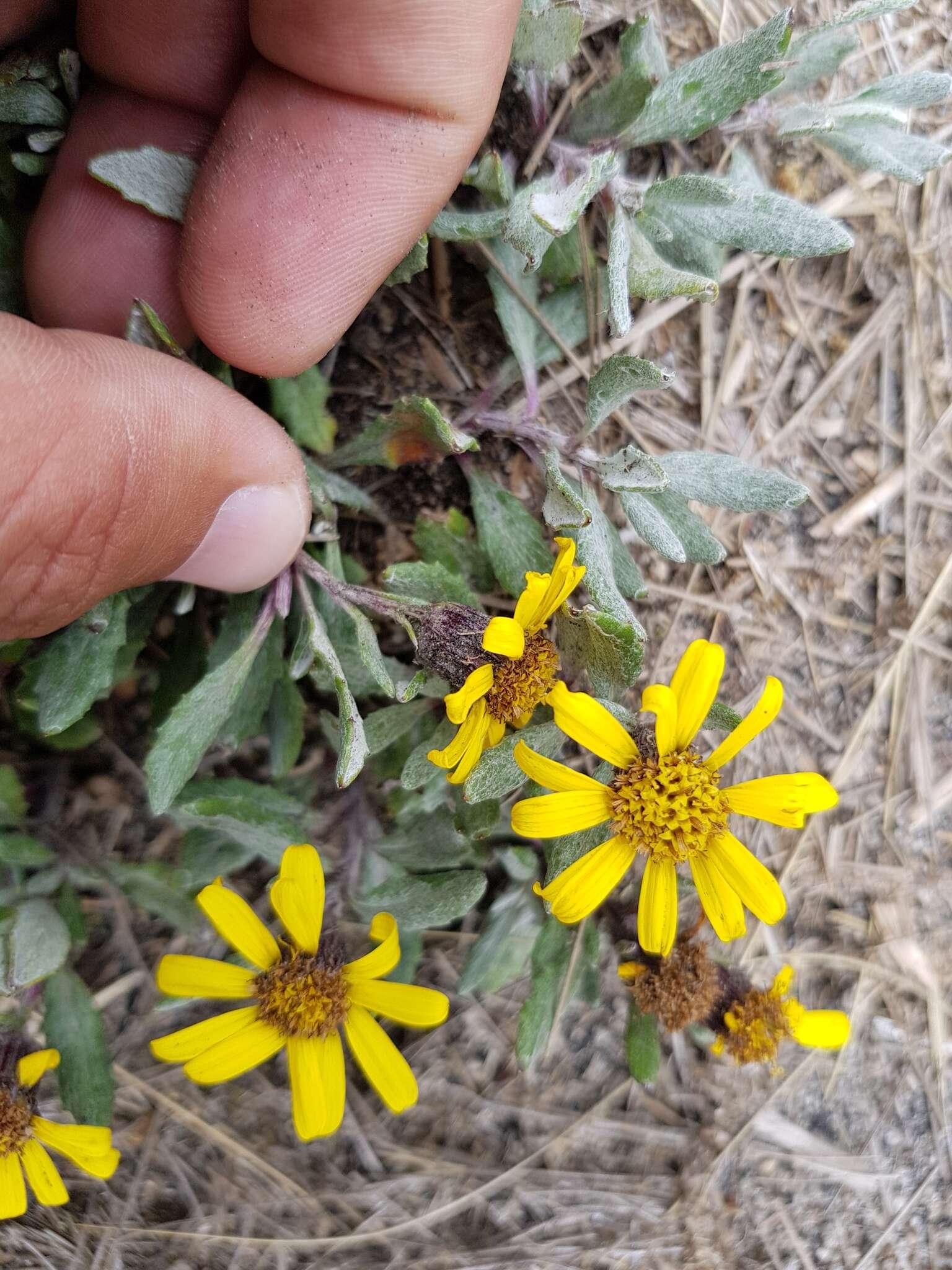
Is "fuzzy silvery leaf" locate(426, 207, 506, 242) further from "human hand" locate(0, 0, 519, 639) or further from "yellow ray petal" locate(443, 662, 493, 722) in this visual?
"yellow ray petal" locate(443, 662, 493, 722)

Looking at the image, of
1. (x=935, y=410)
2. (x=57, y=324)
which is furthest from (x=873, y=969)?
(x=57, y=324)

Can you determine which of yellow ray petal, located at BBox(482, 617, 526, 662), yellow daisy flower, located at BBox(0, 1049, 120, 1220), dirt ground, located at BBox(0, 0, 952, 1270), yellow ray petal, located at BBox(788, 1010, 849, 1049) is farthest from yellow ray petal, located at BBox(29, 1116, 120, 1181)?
yellow ray petal, located at BBox(788, 1010, 849, 1049)

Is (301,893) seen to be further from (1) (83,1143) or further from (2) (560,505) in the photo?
(2) (560,505)

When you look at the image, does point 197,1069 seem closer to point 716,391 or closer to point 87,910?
point 87,910

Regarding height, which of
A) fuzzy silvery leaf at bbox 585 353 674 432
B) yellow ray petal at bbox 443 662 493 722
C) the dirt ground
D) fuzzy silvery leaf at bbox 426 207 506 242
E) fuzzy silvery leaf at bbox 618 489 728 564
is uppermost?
fuzzy silvery leaf at bbox 426 207 506 242

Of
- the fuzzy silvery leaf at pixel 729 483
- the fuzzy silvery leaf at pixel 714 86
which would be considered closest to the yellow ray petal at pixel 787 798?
the fuzzy silvery leaf at pixel 729 483

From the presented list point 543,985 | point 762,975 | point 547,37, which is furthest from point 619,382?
point 762,975
